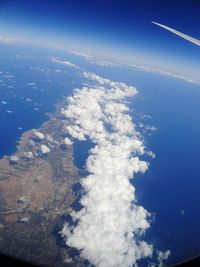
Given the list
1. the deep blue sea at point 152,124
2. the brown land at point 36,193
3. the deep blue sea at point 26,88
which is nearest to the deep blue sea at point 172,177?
the deep blue sea at point 152,124

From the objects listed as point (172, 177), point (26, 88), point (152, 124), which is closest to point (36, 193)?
point (172, 177)

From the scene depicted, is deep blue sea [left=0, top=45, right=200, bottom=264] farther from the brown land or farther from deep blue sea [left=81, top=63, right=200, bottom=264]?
the brown land

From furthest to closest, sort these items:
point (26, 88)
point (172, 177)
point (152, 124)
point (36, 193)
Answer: point (26, 88), point (152, 124), point (172, 177), point (36, 193)

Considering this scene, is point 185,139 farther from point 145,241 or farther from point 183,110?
point 145,241

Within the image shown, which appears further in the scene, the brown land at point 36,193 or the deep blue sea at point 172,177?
the deep blue sea at point 172,177

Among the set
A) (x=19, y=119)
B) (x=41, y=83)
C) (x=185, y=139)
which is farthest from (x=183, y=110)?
(x=19, y=119)

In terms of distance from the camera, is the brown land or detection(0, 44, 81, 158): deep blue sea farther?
detection(0, 44, 81, 158): deep blue sea

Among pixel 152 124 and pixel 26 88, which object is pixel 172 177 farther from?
pixel 26 88

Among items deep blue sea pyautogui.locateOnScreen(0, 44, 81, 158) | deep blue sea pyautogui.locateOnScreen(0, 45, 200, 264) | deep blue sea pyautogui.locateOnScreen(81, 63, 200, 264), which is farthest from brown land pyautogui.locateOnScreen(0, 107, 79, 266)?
deep blue sea pyautogui.locateOnScreen(81, 63, 200, 264)

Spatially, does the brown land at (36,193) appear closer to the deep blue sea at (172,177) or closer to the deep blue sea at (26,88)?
the deep blue sea at (26,88)
